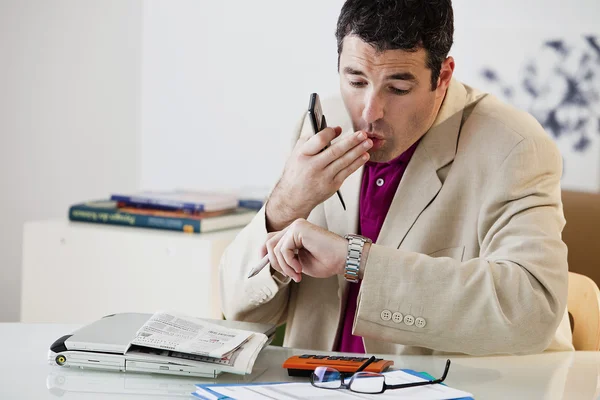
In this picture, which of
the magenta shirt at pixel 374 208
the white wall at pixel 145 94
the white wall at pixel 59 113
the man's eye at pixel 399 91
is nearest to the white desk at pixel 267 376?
the magenta shirt at pixel 374 208

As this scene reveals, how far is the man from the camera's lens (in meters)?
1.33

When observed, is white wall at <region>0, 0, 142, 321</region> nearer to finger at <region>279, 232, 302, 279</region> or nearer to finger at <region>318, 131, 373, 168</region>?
finger at <region>318, 131, 373, 168</region>

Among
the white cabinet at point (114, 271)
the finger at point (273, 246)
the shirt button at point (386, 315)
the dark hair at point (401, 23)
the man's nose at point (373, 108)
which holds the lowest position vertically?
the white cabinet at point (114, 271)

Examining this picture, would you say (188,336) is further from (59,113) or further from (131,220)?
(59,113)

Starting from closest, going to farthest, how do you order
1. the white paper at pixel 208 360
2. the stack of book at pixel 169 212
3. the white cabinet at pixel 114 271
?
the white paper at pixel 208 360 → the white cabinet at pixel 114 271 → the stack of book at pixel 169 212

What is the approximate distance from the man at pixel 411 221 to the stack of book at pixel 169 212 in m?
0.90

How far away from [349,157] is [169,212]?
128 cm

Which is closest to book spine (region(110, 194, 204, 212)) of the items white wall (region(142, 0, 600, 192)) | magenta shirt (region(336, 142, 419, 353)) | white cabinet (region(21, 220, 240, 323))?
white cabinet (region(21, 220, 240, 323))

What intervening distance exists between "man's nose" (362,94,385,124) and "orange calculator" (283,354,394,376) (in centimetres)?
46

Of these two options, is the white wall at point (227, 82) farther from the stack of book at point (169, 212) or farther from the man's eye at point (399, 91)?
the man's eye at point (399, 91)

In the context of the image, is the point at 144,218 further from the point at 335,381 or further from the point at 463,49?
the point at 335,381

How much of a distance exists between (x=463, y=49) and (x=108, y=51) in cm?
157

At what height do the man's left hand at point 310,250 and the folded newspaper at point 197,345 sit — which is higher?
the man's left hand at point 310,250

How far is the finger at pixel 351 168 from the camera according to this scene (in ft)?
4.98
